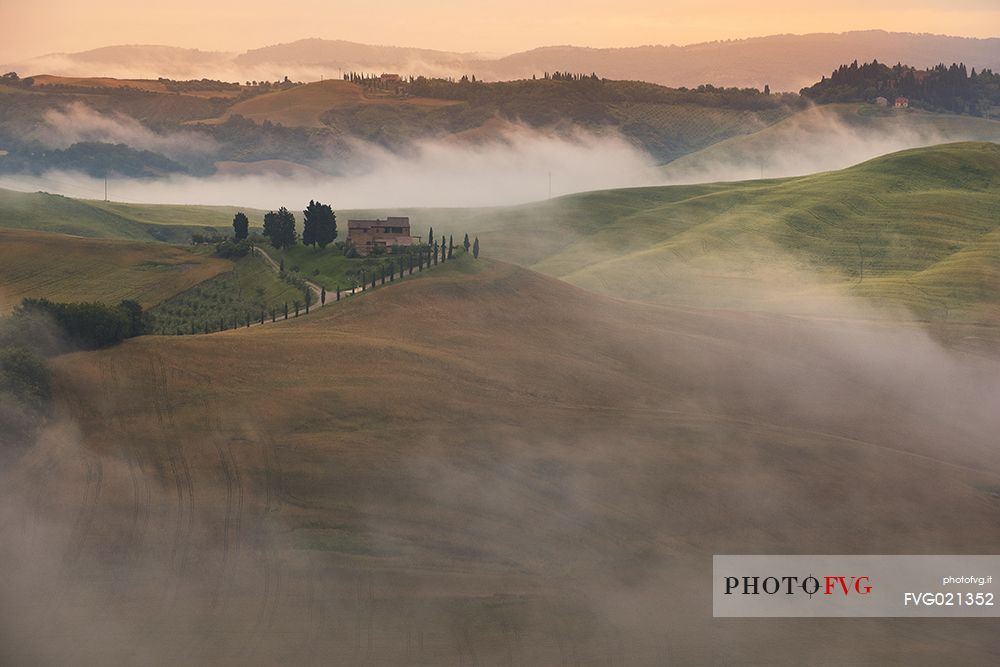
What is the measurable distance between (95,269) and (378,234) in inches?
1528

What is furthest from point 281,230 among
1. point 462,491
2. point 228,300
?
point 462,491

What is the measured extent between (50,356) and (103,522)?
23.2 m

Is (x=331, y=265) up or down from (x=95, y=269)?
up

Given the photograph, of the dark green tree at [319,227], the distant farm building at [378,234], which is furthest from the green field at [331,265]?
the distant farm building at [378,234]

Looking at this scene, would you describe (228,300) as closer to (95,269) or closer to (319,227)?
(319,227)

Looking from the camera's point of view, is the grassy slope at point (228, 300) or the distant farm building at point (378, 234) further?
the distant farm building at point (378, 234)

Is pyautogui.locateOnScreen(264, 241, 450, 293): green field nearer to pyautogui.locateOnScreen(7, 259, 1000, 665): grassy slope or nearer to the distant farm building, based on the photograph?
the distant farm building

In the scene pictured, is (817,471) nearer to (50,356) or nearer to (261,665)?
(261,665)

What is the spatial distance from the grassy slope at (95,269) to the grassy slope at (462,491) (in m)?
32.3

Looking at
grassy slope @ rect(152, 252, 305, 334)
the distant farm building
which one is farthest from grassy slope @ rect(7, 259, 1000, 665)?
the distant farm building

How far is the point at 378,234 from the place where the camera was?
486 ft

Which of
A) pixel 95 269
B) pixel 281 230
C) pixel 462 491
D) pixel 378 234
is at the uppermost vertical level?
pixel 281 230

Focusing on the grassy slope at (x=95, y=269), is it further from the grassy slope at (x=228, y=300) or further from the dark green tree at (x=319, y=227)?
the dark green tree at (x=319, y=227)

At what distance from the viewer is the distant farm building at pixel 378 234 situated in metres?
146
